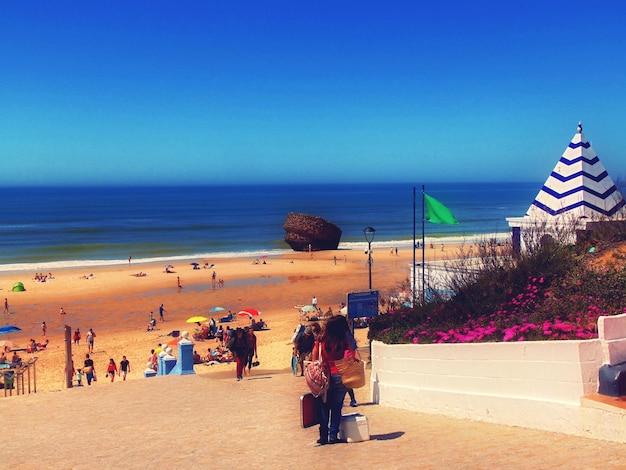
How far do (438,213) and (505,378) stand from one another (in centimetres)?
942

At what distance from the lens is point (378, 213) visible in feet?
360

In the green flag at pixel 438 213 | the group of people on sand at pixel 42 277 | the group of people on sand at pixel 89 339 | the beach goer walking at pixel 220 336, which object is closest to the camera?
the green flag at pixel 438 213

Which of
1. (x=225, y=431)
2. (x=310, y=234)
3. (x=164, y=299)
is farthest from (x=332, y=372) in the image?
(x=310, y=234)

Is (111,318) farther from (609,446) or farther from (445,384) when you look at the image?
(609,446)

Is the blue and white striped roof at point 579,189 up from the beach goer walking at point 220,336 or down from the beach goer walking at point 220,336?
up

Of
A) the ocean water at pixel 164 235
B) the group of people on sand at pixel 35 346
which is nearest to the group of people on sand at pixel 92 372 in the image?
the group of people on sand at pixel 35 346

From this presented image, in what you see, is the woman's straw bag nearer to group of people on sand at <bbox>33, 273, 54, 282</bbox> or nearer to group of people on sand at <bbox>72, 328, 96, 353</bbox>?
group of people on sand at <bbox>72, 328, 96, 353</bbox>

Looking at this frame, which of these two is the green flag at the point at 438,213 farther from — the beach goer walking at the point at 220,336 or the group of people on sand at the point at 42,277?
the group of people on sand at the point at 42,277

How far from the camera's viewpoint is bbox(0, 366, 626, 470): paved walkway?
5766 mm

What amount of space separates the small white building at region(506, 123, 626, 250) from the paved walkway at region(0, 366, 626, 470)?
9.66 meters

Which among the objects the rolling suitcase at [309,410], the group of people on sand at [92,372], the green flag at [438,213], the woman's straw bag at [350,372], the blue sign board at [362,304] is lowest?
the group of people on sand at [92,372]

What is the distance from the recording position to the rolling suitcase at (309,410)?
668 centimetres

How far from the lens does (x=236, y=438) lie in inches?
284

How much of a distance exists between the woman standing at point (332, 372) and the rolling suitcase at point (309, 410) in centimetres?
12
